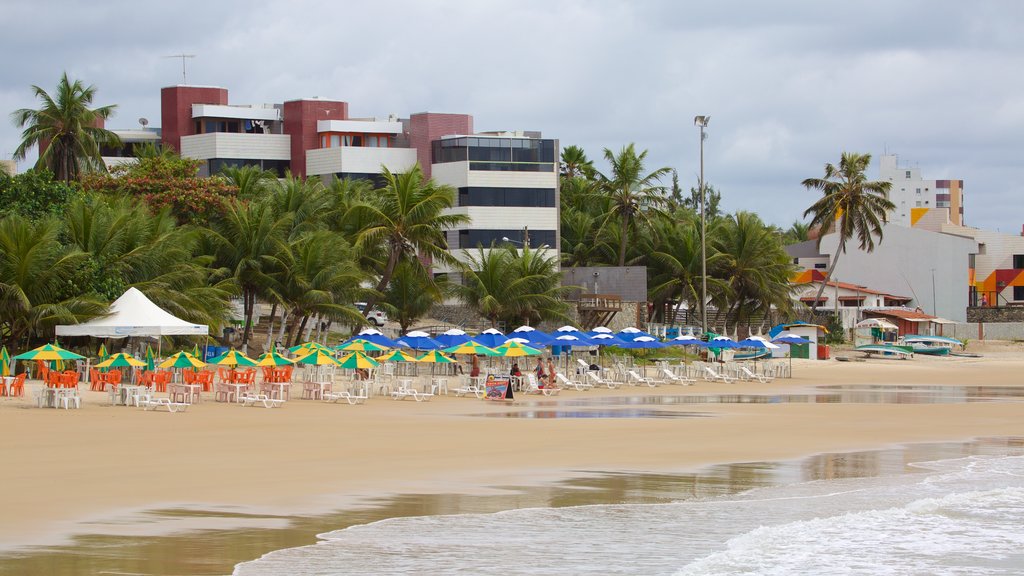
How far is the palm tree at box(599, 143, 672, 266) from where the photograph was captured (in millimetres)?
62812

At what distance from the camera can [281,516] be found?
12867 millimetres

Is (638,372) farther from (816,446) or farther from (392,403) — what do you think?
(816,446)

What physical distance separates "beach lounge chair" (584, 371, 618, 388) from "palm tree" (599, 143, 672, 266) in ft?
75.0

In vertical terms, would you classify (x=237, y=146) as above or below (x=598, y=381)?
above

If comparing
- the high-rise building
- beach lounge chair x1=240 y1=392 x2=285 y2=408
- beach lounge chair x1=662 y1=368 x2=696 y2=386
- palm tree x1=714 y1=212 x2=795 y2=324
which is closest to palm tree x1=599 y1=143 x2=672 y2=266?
palm tree x1=714 y1=212 x2=795 y2=324

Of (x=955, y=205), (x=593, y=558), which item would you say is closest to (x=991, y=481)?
(x=593, y=558)

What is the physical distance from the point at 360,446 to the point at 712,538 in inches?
349

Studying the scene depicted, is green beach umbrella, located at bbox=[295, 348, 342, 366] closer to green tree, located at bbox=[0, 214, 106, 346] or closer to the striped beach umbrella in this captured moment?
the striped beach umbrella

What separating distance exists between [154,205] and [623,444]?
103ft

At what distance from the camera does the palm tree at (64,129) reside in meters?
52.4

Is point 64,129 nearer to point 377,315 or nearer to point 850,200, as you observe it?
point 377,315

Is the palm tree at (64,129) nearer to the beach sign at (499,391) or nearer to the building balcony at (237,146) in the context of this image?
the building balcony at (237,146)

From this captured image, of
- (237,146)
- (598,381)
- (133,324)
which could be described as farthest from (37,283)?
(237,146)

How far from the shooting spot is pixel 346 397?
103ft
